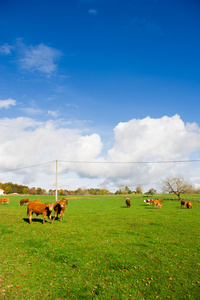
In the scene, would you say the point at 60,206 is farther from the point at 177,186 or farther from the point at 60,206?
the point at 177,186

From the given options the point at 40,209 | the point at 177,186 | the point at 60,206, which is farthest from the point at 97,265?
the point at 177,186

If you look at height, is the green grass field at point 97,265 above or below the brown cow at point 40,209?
below

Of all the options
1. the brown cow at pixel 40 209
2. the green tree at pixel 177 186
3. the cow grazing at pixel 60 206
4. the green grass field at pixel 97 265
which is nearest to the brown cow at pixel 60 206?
the cow grazing at pixel 60 206

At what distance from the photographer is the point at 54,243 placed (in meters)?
13.3

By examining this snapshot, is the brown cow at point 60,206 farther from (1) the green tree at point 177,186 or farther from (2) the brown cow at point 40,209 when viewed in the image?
(1) the green tree at point 177,186

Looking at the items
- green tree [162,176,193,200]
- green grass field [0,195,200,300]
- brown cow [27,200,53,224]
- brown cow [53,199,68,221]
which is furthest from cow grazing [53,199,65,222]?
green tree [162,176,193,200]

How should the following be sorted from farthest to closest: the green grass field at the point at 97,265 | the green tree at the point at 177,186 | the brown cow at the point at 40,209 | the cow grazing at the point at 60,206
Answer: the green tree at the point at 177,186
the cow grazing at the point at 60,206
the brown cow at the point at 40,209
the green grass field at the point at 97,265

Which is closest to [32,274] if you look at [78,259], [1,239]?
[78,259]

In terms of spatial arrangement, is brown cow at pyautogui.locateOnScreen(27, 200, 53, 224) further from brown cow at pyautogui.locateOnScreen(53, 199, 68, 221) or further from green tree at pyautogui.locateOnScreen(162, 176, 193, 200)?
green tree at pyautogui.locateOnScreen(162, 176, 193, 200)

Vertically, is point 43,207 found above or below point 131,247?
above

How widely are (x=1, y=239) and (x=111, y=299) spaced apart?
34.3 feet

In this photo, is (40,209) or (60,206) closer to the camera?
(40,209)

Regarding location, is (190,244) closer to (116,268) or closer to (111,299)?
(116,268)

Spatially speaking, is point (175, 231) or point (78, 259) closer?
point (78, 259)
